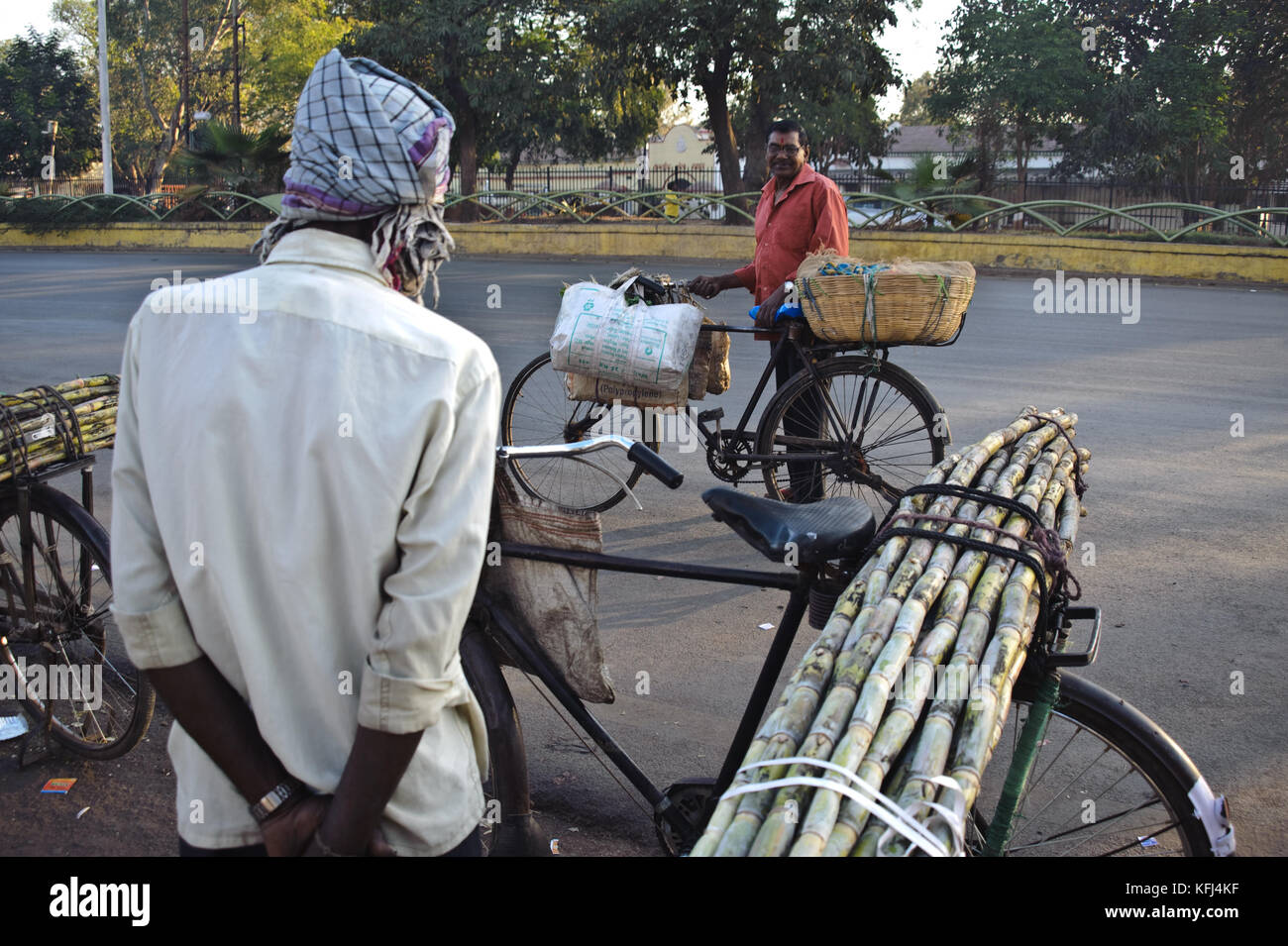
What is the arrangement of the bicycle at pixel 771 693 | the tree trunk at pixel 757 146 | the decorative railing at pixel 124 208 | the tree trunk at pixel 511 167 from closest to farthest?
the bicycle at pixel 771 693 → the decorative railing at pixel 124 208 → the tree trunk at pixel 757 146 → the tree trunk at pixel 511 167

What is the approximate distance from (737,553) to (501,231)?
1828 centimetres

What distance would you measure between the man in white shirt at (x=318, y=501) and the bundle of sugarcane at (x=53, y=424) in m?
2.12

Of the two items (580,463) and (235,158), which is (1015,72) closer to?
(235,158)

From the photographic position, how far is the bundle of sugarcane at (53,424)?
136 inches

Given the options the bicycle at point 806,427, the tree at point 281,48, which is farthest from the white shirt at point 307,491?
the tree at point 281,48

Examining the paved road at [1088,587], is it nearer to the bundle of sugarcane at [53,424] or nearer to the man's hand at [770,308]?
the bundle of sugarcane at [53,424]

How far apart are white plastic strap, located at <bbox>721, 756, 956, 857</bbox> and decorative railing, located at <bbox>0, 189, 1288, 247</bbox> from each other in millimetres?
17237

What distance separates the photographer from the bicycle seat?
2.44 metres

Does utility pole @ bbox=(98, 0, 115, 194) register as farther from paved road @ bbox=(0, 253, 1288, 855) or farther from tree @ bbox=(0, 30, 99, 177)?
paved road @ bbox=(0, 253, 1288, 855)

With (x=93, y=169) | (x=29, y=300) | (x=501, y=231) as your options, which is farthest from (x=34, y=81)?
(x=29, y=300)

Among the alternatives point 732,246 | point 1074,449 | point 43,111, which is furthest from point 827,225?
point 43,111

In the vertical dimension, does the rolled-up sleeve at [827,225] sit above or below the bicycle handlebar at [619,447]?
above

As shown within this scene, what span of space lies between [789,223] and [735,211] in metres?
17.0

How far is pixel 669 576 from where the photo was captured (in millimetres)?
2678
